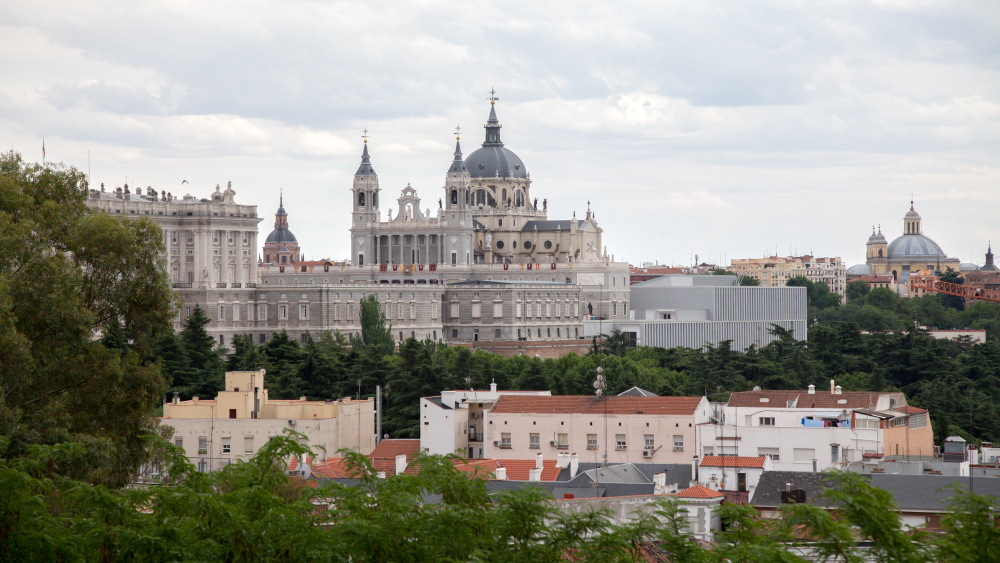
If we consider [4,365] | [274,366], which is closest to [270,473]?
[4,365]

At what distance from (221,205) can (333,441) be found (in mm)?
68508

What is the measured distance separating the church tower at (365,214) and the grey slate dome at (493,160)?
49.5 ft

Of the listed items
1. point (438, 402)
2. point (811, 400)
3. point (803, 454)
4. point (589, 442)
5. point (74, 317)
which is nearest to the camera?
point (74, 317)

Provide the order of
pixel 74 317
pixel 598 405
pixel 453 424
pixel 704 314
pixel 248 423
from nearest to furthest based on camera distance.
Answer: pixel 74 317 → pixel 598 405 → pixel 453 424 → pixel 248 423 → pixel 704 314

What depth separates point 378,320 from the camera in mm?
125812

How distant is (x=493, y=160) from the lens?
582 ft

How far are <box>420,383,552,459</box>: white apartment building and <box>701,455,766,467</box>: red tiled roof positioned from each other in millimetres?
12391

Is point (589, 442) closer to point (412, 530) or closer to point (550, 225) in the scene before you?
point (412, 530)

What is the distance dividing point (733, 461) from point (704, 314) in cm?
10441

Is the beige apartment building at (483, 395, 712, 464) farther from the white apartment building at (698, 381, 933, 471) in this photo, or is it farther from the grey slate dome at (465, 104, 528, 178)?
the grey slate dome at (465, 104, 528, 178)

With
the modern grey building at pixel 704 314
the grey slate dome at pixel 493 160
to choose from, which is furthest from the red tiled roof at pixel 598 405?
the grey slate dome at pixel 493 160

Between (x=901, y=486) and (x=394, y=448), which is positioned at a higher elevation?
(x=901, y=486)

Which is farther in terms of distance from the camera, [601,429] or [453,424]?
[453,424]

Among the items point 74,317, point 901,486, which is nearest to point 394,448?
point 901,486
